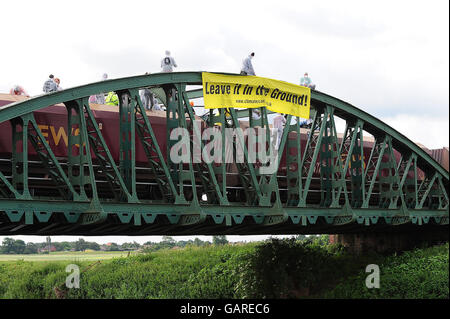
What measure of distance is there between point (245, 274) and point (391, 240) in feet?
29.3

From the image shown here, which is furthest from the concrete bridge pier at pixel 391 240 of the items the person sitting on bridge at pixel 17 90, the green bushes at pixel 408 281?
the person sitting on bridge at pixel 17 90

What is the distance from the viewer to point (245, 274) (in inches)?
1085

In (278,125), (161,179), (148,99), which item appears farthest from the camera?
(278,125)

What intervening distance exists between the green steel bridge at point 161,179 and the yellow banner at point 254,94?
413 millimetres

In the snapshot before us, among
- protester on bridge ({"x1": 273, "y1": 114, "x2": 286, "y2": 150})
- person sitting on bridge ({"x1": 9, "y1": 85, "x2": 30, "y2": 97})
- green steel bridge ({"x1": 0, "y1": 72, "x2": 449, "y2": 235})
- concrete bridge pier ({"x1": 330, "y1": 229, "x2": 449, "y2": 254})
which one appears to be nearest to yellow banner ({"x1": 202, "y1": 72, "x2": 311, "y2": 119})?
green steel bridge ({"x1": 0, "y1": 72, "x2": 449, "y2": 235})

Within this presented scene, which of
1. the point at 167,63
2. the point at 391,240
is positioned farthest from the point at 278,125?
the point at 391,240

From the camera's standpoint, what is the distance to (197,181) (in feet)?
71.7

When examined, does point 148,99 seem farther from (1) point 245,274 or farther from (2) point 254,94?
(1) point 245,274

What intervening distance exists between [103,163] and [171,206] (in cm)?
252

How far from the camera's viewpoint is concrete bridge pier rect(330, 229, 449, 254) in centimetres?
3069

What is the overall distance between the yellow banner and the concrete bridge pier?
34.4ft

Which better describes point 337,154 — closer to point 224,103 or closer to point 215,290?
point 224,103
